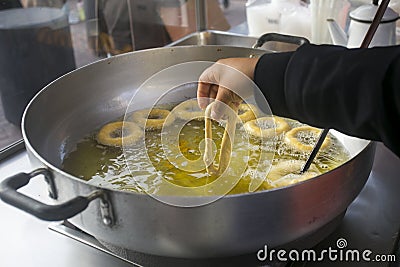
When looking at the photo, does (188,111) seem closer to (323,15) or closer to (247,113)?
(247,113)

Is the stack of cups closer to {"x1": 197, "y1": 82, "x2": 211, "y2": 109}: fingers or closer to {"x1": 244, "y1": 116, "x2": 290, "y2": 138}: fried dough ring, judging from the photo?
{"x1": 244, "y1": 116, "x2": 290, "y2": 138}: fried dough ring

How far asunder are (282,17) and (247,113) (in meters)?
0.37

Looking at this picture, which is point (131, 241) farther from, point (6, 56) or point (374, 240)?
point (6, 56)

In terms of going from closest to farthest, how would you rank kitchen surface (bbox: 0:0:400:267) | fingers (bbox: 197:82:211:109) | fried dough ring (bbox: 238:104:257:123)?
kitchen surface (bbox: 0:0:400:267)
fingers (bbox: 197:82:211:109)
fried dough ring (bbox: 238:104:257:123)

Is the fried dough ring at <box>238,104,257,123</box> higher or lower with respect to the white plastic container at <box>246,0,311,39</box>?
lower

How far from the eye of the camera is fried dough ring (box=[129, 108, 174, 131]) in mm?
938

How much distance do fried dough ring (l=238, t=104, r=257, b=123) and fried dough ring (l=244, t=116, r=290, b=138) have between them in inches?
0.7

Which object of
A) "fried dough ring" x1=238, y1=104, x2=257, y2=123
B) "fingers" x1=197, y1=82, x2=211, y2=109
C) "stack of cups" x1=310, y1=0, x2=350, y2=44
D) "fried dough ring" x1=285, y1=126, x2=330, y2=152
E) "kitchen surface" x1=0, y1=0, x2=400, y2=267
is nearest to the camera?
"kitchen surface" x1=0, y1=0, x2=400, y2=267

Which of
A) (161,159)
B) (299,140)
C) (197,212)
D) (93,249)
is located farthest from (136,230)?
(299,140)

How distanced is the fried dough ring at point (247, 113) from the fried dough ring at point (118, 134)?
0.21 m

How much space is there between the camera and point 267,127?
92 cm

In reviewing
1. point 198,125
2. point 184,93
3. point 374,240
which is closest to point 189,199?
point 374,240

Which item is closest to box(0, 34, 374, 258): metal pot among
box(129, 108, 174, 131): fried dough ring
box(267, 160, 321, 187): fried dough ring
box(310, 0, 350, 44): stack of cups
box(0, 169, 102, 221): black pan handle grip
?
box(0, 169, 102, 221): black pan handle grip

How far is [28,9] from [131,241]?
1.23 m
